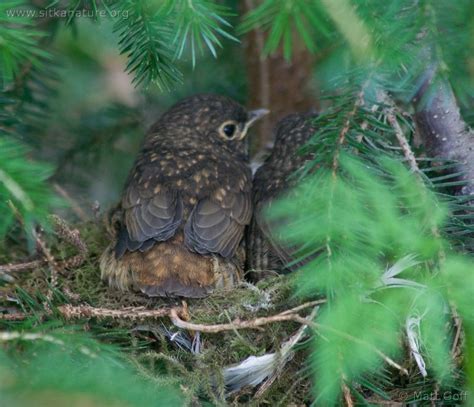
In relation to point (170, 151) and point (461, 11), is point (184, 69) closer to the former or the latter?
point (170, 151)

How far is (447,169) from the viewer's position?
276cm

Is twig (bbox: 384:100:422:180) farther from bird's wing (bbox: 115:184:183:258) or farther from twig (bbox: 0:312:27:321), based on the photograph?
twig (bbox: 0:312:27:321)

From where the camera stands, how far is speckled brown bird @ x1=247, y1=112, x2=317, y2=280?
9.97 ft

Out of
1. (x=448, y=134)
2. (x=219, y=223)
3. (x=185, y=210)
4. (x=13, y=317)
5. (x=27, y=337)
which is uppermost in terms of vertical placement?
(x=27, y=337)

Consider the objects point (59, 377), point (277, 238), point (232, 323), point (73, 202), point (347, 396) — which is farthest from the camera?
point (73, 202)

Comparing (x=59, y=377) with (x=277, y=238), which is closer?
(x=59, y=377)

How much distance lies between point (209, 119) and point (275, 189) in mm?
601

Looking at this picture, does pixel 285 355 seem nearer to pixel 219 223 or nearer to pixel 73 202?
pixel 219 223

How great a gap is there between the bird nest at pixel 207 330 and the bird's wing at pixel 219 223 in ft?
0.71

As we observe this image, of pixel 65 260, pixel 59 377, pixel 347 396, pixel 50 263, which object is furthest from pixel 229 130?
pixel 59 377

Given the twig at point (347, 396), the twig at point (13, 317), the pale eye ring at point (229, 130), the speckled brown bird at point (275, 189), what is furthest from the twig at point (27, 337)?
the pale eye ring at point (229, 130)

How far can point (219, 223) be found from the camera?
3053 millimetres

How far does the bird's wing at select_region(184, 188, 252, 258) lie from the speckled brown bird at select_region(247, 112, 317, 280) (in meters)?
0.08

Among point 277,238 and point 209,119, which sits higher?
point 209,119
